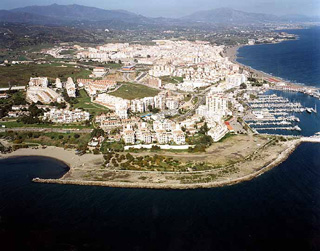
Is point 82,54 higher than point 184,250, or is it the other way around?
point 82,54

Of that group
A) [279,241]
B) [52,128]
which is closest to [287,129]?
[279,241]

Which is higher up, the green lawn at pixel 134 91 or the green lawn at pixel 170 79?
the green lawn at pixel 170 79

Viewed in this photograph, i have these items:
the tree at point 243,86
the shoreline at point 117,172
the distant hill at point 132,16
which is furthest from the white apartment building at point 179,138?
the distant hill at point 132,16

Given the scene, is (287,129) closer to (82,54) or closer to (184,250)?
(184,250)

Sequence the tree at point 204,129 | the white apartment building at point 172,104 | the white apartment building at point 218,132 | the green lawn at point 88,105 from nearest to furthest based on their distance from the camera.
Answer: the white apartment building at point 218,132 → the tree at point 204,129 → the green lawn at point 88,105 → the white apartment building at point 172,104

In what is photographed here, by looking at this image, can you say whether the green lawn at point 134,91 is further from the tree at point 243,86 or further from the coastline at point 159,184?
the coastline at point 159,184

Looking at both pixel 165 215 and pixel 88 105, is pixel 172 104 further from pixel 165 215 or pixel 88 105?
pixel 165 215

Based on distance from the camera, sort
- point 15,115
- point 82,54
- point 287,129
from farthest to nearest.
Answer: point 82,54 → point 15,115 → point 287,129

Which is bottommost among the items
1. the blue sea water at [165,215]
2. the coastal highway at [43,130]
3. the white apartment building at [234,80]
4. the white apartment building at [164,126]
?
the blue sea water at [165,215]

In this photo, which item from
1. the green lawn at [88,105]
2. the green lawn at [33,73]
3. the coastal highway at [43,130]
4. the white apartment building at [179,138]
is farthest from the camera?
the green lawn at [33,73]
